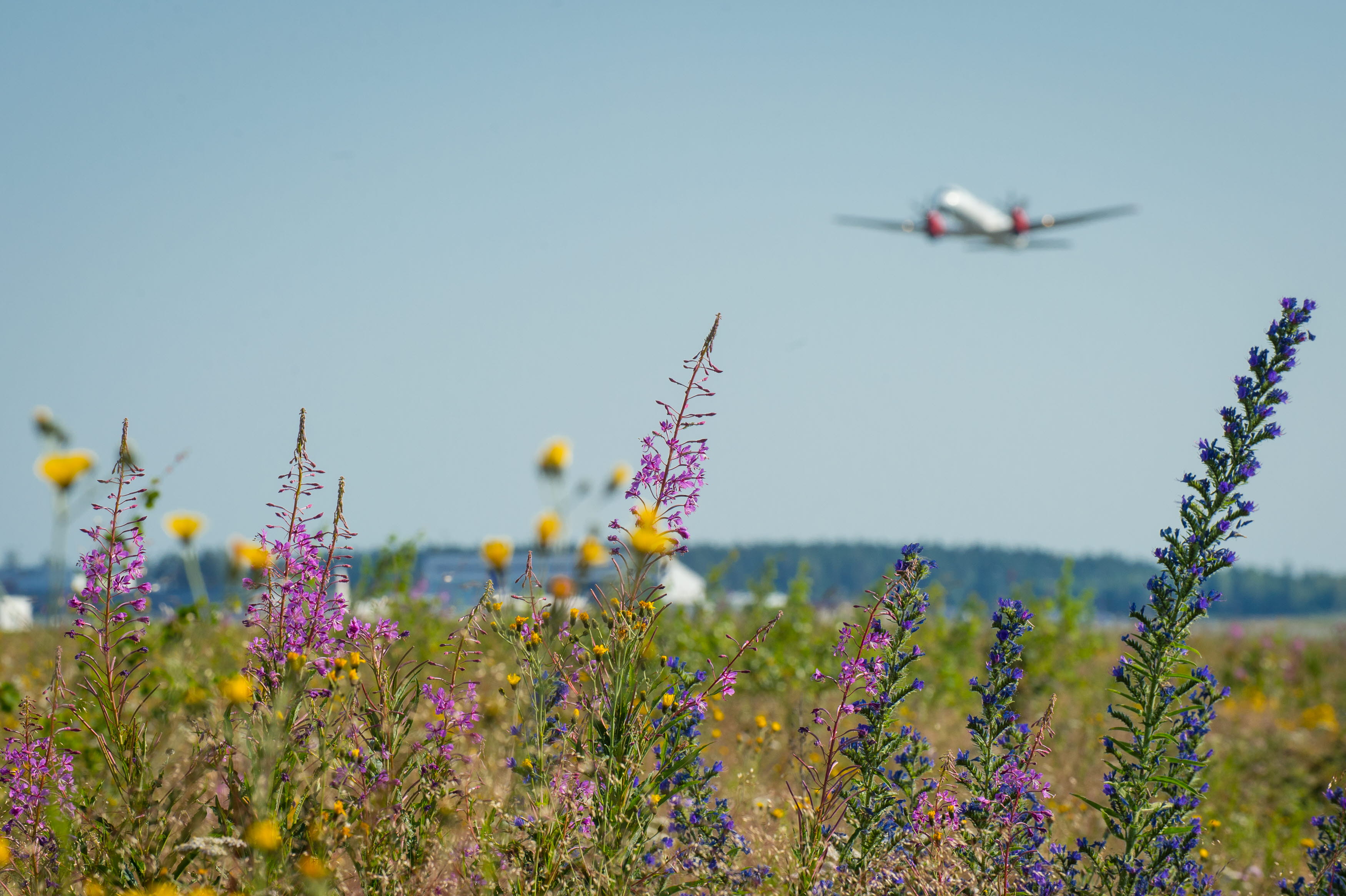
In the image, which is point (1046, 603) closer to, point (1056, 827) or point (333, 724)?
point (1056, 827)

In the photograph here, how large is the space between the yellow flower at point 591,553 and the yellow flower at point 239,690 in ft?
3.08

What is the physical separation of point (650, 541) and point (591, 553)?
175mm

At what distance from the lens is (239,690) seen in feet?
8.44

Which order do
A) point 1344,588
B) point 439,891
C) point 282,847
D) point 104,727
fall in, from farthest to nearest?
1. point 1344,588
2. point 104,727
3. point 439,891
4. point 282,847

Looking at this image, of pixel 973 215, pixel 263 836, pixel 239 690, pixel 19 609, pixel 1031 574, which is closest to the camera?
pixel 263 836

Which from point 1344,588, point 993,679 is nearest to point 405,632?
Answer: point 993,679

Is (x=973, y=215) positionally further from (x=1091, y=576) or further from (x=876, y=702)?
(x=1091, y=576)

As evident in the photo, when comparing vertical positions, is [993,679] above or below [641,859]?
above

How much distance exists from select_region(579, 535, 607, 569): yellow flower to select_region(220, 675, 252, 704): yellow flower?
36.9 inches

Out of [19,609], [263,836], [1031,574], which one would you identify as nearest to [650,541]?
[263,836]

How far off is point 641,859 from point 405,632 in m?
1.12

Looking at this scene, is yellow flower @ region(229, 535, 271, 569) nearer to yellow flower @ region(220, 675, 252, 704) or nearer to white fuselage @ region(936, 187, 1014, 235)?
yellow flower @ region(220, 675, 252, 704)

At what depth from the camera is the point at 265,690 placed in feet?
9.86

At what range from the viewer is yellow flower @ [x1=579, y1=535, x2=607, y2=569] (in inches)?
114
